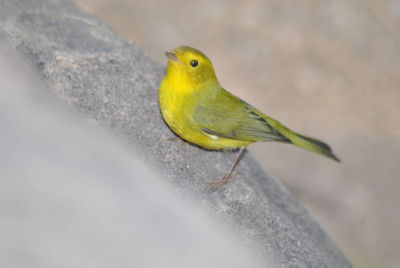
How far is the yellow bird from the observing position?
11.1 feet

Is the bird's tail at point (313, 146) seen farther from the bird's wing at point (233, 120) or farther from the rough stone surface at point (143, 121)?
the rough stone surface at point (143, 121)

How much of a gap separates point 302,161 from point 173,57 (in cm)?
342

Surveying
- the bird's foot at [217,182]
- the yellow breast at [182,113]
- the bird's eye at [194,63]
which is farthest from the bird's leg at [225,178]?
the bird's eye at [194,63]

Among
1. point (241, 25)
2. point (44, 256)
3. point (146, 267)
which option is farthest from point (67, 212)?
point (241, 25)

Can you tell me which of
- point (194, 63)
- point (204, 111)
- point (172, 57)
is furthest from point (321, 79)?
point (172, 57)

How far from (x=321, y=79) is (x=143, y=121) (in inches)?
166

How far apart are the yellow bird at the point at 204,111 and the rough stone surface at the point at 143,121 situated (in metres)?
0.09

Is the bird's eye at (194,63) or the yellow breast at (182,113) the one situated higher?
the bird's eye at (194,63)

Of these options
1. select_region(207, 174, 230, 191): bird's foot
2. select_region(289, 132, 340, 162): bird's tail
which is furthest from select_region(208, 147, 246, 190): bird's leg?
select_region(289, 132, 340, 162): bird's tail

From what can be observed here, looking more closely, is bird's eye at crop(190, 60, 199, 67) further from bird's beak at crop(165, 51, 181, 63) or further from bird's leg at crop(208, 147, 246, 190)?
bird's leg at crop(208, 147, 246, 190)

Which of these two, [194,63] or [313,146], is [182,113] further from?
[313,146]

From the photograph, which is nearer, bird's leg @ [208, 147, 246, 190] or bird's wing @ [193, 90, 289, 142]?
bird's leg @ [208, 147, 246, 190]

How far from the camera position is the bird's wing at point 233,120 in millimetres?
3564

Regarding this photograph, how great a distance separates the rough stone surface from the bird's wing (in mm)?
157
